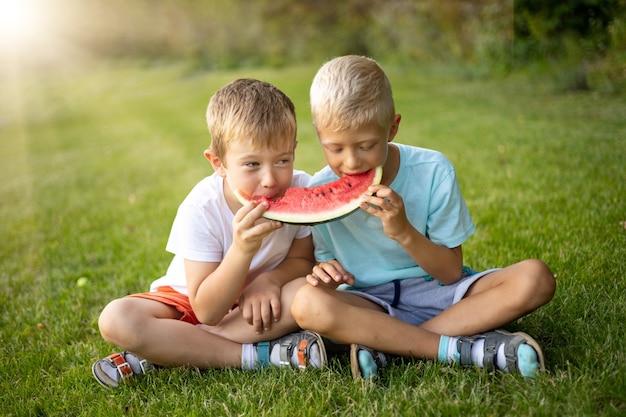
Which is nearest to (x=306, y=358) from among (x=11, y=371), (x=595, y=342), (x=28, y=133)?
(x=595, y=342)

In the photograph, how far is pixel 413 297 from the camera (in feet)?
10.00

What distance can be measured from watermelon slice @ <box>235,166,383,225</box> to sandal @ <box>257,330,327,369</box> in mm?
544

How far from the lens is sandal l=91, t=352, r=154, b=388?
9.53ft

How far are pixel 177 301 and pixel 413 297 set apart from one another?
119 cm

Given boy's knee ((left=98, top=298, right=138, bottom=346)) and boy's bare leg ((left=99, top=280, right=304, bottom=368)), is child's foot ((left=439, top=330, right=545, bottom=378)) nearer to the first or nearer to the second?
boy's bare leg ((left=99, top=280, right=304, bottom=368))

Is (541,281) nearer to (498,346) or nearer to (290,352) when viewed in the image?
(498,346)

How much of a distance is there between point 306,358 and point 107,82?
27.6 m

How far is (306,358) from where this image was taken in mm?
2799

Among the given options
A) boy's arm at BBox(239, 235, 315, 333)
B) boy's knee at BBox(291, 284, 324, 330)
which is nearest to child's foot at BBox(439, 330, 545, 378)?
boy's knee at BBox(291, 284, 324, 330)

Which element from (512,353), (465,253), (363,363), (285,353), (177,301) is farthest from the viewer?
(465,253)

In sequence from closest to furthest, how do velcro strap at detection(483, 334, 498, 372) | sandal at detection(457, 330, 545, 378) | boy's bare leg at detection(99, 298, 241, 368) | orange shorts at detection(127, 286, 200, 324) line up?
sandal at detection(457, 330, 545, 378), velcro strap at detection(483, 334, 498, 372), boy's bare leg at detection(99, 298, 241, 368), orange shorts at detection(127, 286, 200, 324)

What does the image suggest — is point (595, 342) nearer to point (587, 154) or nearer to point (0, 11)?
point (587, 154)

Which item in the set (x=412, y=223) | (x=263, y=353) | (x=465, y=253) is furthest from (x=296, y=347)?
(x=465, y=253)

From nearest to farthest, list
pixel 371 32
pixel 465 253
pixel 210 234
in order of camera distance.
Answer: pixel 210 234
pixel 465 253
pixel 371 32
